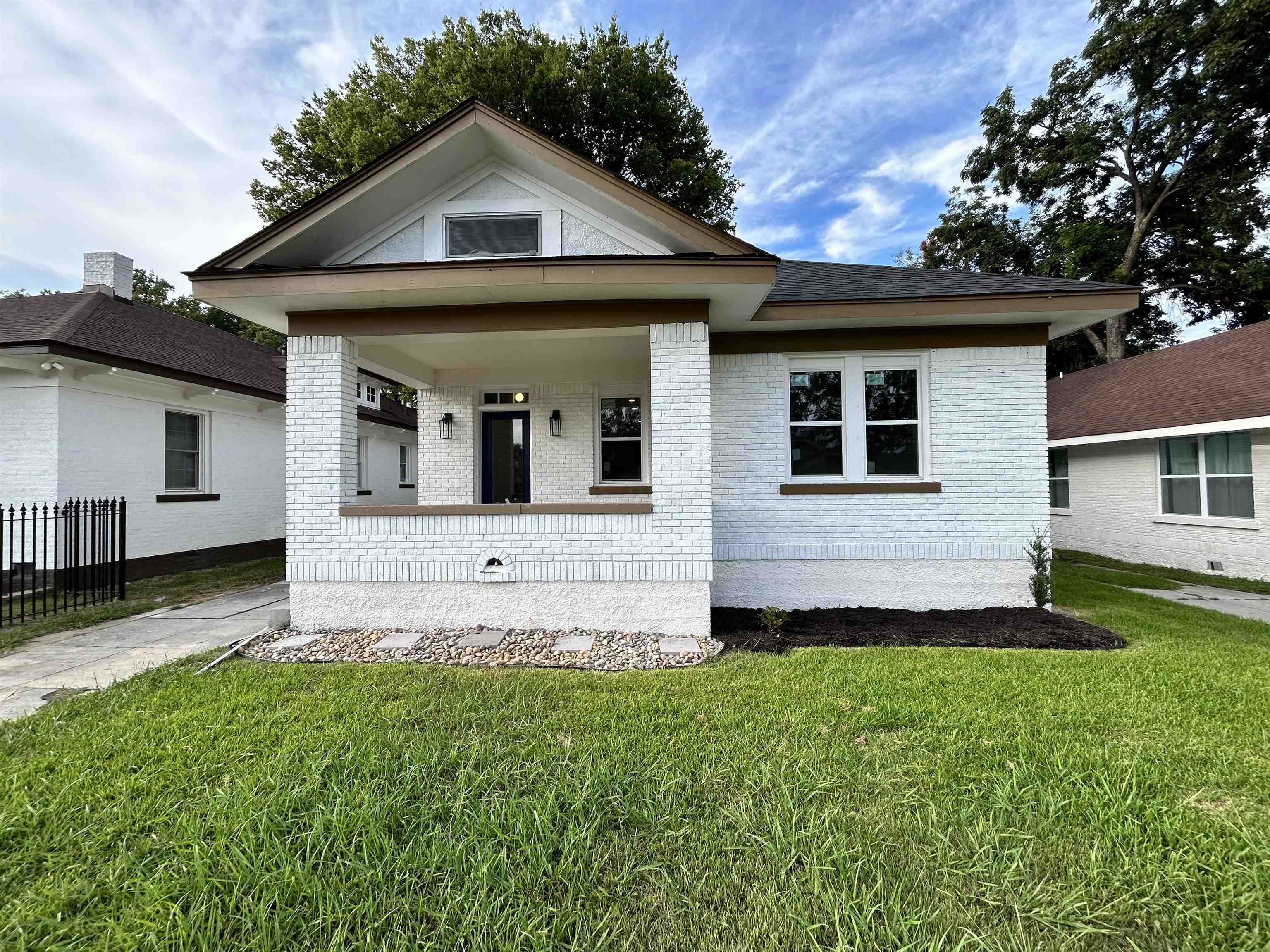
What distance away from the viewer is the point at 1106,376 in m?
14.3

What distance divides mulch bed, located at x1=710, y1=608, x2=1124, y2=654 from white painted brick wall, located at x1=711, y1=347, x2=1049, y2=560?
0.71 meters

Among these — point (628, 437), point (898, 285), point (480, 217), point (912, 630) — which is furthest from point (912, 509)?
point (480, 217)

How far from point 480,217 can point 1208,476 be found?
13.2 meters

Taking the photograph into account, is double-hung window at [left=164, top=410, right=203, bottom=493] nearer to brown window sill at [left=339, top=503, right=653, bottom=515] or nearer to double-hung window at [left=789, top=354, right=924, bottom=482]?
brown window sill at [left=339, top=503, right=653, bottom=515]

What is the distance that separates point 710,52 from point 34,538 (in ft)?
60.2

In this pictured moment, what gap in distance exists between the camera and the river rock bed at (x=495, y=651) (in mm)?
4988

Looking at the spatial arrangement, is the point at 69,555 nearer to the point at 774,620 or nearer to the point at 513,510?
the point at 513,510

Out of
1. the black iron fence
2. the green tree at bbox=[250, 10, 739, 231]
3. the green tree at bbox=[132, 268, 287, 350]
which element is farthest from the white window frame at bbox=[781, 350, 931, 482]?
the green tree at bbox=[132, 268, 287, 350]

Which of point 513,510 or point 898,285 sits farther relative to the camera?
point 898,285

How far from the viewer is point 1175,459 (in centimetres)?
1042

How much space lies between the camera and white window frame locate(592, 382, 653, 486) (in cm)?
873

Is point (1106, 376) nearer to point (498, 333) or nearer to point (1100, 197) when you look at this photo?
point (1100, 197)

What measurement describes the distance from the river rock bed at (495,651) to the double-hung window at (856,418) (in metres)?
3.01

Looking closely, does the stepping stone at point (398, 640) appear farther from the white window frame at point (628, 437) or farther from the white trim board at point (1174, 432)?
the white trim board at point (1174, 432)
